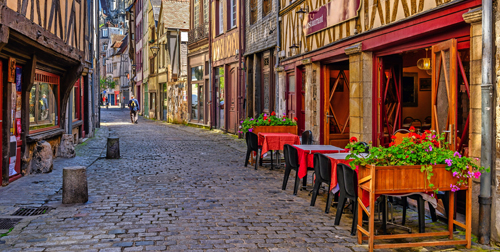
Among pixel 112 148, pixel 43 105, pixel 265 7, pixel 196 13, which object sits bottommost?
pixel 112 148

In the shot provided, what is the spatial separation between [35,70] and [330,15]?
578cm

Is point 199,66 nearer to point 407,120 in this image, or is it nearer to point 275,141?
point 407,120

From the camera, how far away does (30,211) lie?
5.86m

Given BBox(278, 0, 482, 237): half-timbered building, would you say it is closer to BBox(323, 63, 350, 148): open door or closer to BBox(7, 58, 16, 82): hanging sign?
BBox(323, 63, 350, 148): open door

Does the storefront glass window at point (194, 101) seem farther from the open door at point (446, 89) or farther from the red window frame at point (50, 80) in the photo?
the open door at point (446, 89)

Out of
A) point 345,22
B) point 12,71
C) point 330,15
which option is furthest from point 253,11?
point 12,71

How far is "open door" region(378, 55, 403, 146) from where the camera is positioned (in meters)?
8.30

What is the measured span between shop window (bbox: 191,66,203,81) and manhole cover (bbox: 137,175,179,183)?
14832 millimetres

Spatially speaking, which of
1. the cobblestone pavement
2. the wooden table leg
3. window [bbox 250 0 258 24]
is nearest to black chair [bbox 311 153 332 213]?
the cobblestone pavement

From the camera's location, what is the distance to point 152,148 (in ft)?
44.8

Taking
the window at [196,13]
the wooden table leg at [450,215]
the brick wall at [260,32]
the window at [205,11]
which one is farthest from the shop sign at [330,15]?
the window at [196,13]

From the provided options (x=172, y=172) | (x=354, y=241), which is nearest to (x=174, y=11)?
(x=172, y=172)

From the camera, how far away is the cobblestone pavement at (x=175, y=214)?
15.1ft

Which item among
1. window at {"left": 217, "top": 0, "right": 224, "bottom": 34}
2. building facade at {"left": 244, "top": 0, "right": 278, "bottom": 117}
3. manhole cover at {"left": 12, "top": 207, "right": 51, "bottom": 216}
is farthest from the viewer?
window at {"left": 217, "top": 0, "right": 224, "bottom": 34}
